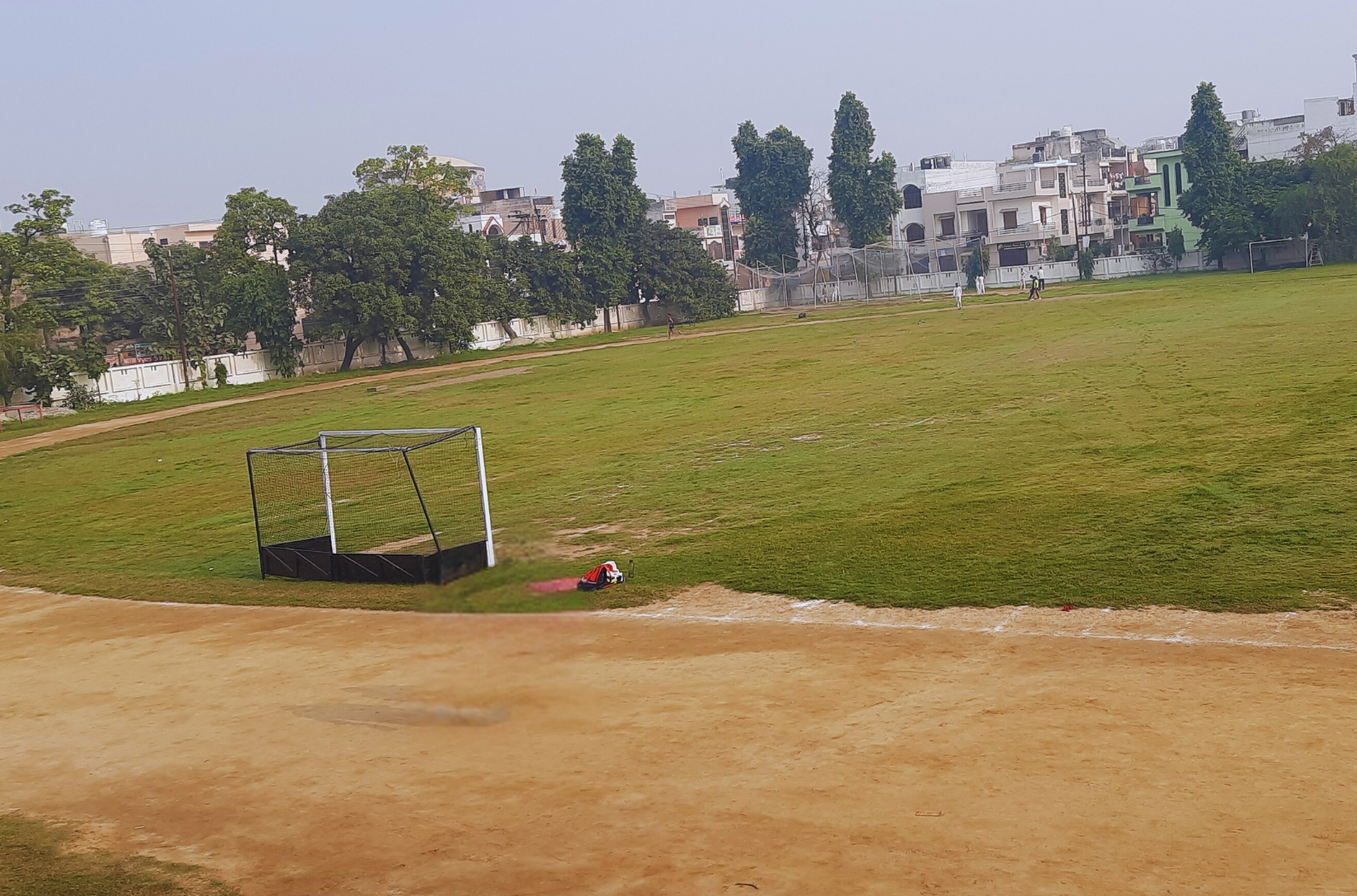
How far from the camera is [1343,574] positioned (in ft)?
34.2

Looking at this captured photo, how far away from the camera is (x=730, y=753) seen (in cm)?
780

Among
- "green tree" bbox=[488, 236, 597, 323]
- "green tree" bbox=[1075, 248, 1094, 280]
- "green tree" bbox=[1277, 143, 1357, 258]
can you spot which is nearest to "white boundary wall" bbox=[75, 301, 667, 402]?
"green tree" bbox=[488, 236, 597, 323]

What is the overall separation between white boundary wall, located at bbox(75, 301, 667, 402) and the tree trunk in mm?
914

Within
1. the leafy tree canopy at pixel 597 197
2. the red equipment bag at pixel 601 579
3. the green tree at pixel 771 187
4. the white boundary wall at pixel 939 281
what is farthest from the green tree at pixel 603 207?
the red equipment bag at pixel 601 579

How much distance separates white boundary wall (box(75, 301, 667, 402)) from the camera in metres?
47.6

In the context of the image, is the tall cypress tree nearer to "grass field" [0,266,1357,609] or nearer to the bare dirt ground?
"grass field" [0,266,1357,609]

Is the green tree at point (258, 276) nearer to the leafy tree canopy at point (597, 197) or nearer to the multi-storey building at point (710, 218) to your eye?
the leafy tree canopy at point (597, 197)

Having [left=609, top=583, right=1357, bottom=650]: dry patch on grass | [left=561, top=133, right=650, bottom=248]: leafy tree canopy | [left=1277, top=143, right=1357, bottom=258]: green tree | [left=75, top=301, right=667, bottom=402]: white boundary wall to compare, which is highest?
[left=561, top=133, right=650, bottom=248]: leafy tree canopy

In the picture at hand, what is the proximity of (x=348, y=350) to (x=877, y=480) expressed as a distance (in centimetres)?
4181

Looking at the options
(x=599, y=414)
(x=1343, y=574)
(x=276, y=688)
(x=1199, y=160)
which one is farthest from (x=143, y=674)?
(x=1199, y=160)

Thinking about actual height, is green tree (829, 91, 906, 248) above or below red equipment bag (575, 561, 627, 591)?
above

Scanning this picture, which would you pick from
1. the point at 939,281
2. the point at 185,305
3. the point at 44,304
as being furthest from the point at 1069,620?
the point at 939,281

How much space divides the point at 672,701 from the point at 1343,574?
5976mm

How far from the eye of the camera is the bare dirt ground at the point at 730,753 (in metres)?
6.16
